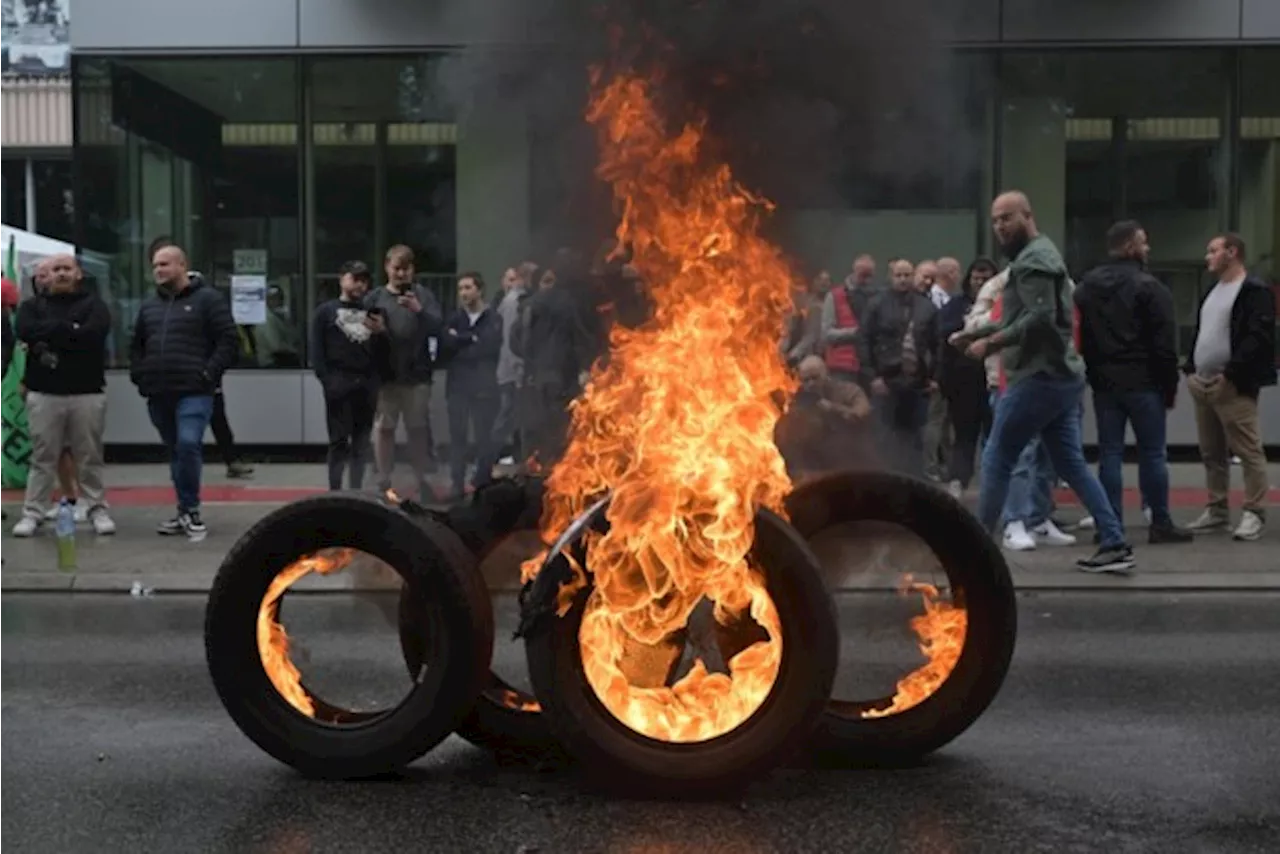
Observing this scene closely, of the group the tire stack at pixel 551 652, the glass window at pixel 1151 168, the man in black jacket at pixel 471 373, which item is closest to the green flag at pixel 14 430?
the man in black jacket at pixel 471 373

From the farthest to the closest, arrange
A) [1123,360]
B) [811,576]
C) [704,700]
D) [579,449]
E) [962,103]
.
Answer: [1123,360]
[962,103]
[579,449]
[704,700]
[811,576]

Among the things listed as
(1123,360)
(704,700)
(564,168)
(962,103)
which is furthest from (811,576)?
(1123,360)

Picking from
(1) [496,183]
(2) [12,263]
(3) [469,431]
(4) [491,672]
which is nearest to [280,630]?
(4) [491,672]

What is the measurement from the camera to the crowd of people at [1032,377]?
752cm

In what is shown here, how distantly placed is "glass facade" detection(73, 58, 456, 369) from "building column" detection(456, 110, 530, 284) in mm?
6971

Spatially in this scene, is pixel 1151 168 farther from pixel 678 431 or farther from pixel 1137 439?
pixel 678 431

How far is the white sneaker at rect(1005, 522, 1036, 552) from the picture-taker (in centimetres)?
872

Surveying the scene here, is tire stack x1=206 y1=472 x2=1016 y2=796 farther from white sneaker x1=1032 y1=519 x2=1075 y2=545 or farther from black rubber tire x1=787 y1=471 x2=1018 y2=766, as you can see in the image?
white sneaker x1=1032 y1=519 x2=1075 y2=545

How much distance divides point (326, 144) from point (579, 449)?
9429 mm

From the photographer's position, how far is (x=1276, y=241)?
1362 cm

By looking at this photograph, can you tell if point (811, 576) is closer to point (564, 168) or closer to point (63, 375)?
point (564, 168)

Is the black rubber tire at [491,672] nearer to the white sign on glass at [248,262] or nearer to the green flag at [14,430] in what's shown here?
the green flag at [14,430]

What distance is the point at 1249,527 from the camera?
905 cm

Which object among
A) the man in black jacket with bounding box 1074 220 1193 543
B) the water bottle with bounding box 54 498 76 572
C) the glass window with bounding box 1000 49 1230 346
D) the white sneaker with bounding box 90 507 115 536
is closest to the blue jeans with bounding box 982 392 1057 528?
the man in black jacket with bounding box 1074 220 1193 543
